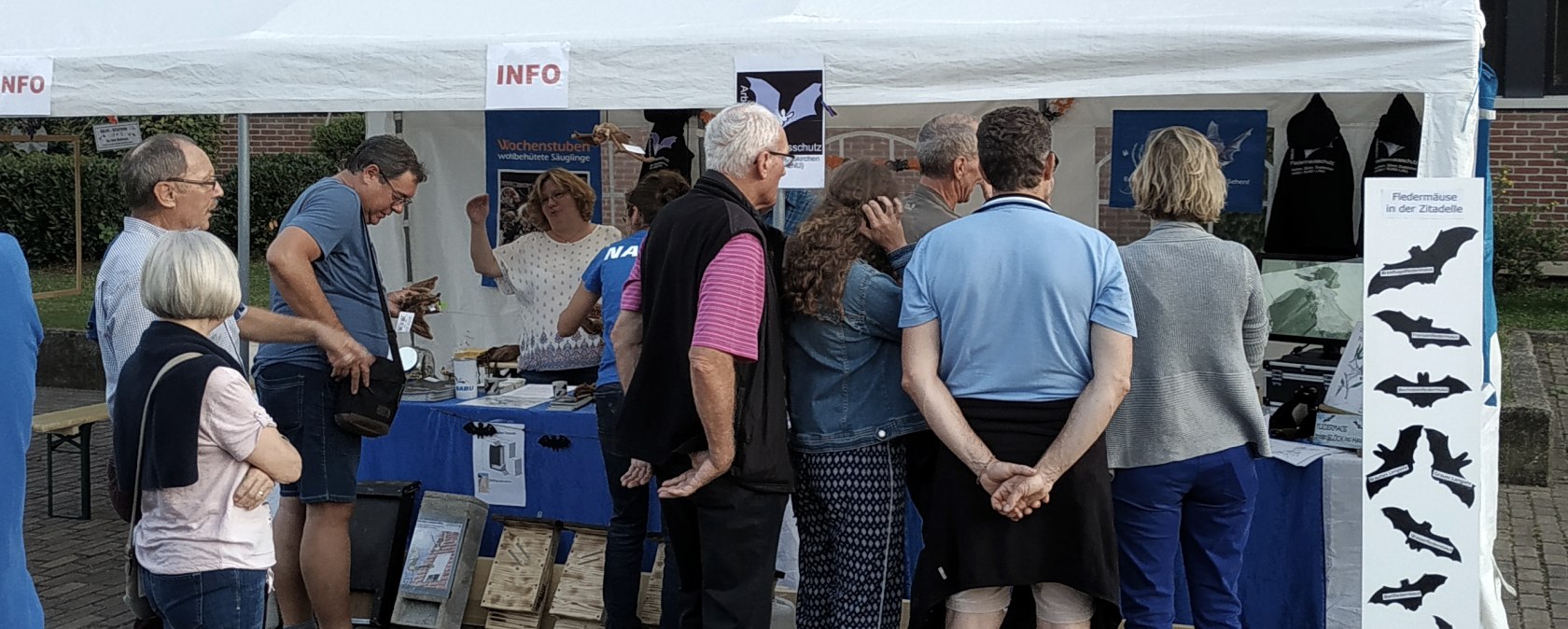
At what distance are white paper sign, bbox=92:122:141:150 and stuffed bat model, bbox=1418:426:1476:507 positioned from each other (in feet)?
16.6

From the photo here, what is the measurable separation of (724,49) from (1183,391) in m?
1.56

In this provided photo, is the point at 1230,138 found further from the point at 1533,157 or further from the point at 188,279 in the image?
the point at 1533,157

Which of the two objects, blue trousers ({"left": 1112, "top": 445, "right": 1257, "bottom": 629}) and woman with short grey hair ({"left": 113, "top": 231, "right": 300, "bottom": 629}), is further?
blue trousers ({"left": 1112, "top": 445, "right": 1257, "bottom": 629})

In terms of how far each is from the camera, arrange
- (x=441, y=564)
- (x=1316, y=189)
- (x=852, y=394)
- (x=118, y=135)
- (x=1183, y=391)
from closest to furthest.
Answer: (x=852, y=394) < (x=1183, y=391) < (x=441, y=564) < (x=118, y=135) < (x=1316, y=189)

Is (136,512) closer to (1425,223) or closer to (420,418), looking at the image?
(420,418)

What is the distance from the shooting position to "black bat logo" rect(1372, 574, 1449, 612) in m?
3.37

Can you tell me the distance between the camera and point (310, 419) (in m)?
3.88

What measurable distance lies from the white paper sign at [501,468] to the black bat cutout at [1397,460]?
2.58 meters

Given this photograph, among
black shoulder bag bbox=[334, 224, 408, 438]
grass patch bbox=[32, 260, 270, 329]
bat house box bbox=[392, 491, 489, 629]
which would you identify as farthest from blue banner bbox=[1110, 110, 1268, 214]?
grass patch bbox=[32, 260, 270, 329]

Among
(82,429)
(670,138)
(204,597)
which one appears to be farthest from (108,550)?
(204,597)

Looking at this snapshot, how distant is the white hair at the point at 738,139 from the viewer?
9.94ft

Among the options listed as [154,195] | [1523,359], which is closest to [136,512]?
[154,195]

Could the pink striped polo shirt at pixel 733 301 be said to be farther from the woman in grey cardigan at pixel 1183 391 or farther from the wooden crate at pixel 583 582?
the wooden crate at pixel 583 582

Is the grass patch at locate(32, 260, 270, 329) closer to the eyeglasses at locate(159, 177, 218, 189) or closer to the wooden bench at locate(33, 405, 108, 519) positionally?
the wooden bench at locate(33, 405, 108, 519)
